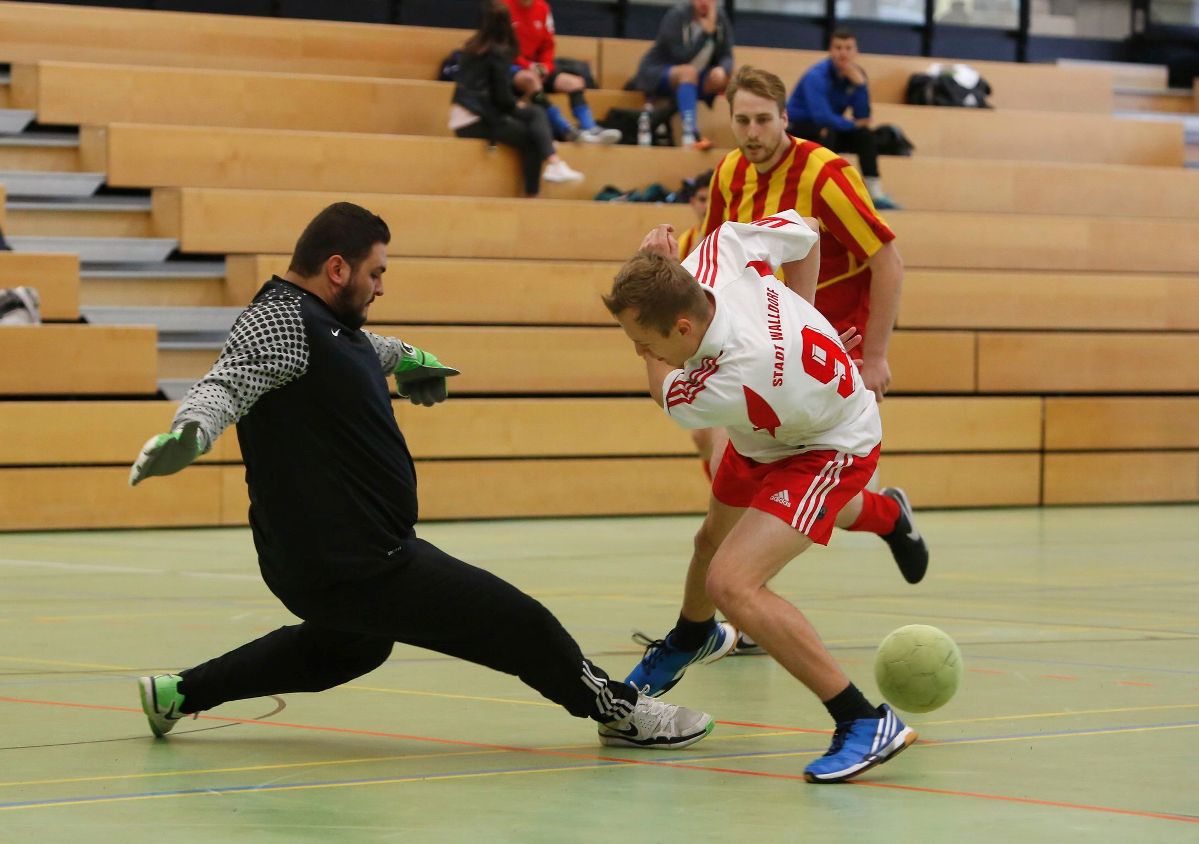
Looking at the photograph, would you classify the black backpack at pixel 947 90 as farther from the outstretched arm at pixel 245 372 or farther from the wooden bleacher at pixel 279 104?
the outstretched arm at pixel 245 372

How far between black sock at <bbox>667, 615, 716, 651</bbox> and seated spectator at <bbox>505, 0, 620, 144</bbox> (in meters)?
9.34

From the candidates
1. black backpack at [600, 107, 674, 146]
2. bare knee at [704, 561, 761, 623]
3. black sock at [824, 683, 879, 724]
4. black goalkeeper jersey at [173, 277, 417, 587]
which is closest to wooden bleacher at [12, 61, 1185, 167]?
black backpack at [600, 107, 674, 146]

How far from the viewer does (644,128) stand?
14680mm

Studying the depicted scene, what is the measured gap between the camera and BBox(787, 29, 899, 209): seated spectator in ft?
47.4

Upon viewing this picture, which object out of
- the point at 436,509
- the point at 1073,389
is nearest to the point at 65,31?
the point at 436,509

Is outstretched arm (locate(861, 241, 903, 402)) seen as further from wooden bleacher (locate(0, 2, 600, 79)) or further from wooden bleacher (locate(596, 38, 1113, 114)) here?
wooden bleacher (locate(596, 38, 1113, 114))

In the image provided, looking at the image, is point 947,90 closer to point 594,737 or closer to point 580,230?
point 580,230

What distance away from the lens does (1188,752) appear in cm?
435

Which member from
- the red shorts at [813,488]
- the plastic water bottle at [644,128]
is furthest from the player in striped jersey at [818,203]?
the plastic water bottle at [644,128]

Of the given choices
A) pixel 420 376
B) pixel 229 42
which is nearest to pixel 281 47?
pixel 229 42

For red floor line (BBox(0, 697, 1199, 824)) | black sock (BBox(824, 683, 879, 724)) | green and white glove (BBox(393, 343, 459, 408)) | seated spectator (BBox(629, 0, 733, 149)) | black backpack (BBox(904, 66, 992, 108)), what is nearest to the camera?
red floor line (BBox(0, 697, 1199, 824))

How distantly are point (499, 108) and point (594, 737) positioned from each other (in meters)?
9.65

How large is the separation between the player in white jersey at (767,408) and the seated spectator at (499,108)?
906 centimetres

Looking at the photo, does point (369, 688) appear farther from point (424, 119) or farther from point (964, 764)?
point (424, 119)
